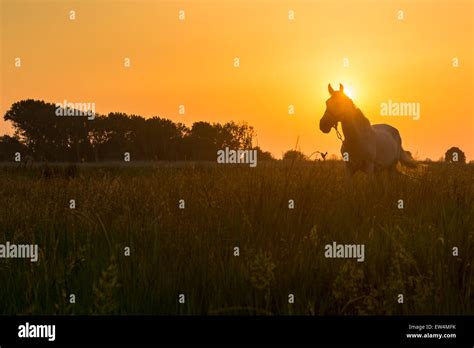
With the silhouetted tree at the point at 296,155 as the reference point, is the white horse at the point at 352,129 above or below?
above

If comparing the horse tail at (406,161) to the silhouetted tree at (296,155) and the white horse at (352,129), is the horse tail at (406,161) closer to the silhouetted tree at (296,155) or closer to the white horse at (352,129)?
the white horse at (352,129)

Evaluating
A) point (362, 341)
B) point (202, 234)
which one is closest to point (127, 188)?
point (202, 234)

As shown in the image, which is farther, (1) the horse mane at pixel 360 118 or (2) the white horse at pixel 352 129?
(1) the horse mane at pixel 360 118

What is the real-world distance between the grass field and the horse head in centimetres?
710

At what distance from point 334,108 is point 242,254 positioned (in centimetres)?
1030

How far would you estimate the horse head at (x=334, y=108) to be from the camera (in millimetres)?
14844

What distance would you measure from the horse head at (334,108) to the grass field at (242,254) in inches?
279

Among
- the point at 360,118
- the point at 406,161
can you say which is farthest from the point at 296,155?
the point at 406,161

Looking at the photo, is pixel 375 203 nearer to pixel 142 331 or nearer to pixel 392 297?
pixel 392 297

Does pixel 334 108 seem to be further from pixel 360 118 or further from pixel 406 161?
pixel 406 161

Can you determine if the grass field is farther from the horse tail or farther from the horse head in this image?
the horse tail

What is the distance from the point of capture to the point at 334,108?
14.8 metres

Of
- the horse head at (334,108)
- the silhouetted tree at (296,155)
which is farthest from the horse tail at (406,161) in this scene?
the silhouetted tree at (296,155)

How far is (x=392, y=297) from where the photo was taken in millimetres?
4191
